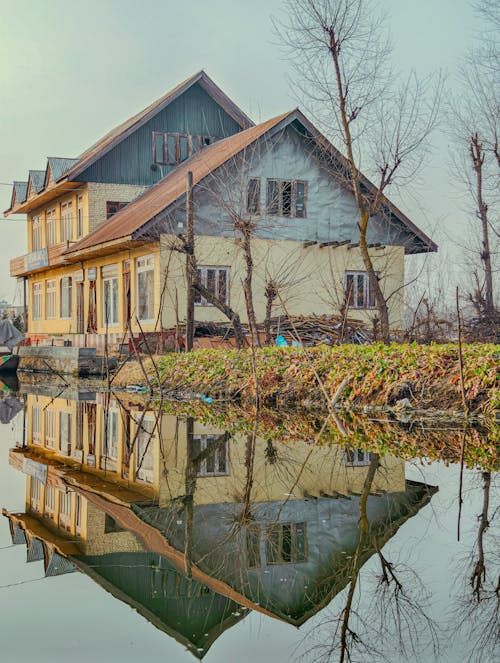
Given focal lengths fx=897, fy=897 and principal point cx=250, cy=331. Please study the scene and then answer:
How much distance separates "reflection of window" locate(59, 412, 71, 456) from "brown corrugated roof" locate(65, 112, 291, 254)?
11.3m

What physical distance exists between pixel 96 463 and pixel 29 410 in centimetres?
805

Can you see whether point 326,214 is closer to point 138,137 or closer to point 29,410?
point 138,137

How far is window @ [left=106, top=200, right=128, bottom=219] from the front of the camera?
113 ft

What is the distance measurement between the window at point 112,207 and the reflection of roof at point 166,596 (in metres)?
29.8

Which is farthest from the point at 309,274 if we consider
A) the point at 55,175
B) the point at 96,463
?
the point at 96,463

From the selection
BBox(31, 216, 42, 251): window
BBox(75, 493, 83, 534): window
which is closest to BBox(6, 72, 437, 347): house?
BBox(31, 216, 42, 251): window

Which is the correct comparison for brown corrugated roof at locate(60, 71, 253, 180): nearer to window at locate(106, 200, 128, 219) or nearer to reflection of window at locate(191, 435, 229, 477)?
window at locate(106, 200, 128, 219)

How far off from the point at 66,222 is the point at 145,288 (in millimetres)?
10296

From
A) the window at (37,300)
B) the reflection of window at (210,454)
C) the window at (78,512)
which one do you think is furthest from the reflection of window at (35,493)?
the window at (37,300)

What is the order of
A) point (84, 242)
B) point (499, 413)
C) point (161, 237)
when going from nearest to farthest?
point (499, 413) < point (161, 237) < point (84, 242)

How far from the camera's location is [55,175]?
36.0 metres

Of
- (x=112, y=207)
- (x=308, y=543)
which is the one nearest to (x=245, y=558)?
(x=308, y=543)

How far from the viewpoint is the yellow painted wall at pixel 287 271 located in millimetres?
27266

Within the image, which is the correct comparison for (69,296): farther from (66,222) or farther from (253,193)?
(253,193)
